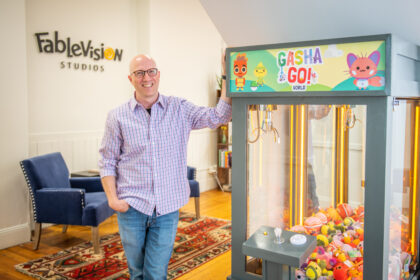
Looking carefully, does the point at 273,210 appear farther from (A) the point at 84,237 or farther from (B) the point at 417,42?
(A) the point at 84,237

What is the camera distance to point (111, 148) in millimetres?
2207

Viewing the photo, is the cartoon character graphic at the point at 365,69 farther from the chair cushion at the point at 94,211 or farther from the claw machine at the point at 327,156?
the chair cushion at the point at 94,211

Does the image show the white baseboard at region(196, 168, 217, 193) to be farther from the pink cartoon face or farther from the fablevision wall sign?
the pink cartoon face

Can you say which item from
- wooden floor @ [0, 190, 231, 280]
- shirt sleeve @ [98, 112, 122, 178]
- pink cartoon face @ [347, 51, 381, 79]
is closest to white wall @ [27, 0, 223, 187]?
wooden floor @ [0, 190, 231, 280]

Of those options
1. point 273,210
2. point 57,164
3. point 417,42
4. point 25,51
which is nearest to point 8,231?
point 57,164

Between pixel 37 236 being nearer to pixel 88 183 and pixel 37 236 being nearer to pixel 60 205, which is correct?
pixel 60 205

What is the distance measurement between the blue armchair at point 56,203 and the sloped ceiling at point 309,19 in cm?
203

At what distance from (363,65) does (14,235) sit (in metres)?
3.54

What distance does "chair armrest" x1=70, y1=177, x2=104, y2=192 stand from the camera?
4211mm

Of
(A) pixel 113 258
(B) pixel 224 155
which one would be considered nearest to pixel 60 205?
(A) pixel 113 258

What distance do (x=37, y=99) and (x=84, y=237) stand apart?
1.56m

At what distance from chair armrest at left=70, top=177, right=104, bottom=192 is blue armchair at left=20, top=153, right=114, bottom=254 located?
0.27m

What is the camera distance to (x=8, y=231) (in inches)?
151

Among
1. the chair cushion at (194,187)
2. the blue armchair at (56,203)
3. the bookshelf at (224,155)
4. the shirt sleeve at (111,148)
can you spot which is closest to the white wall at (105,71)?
the bookshelf at (224,155)
